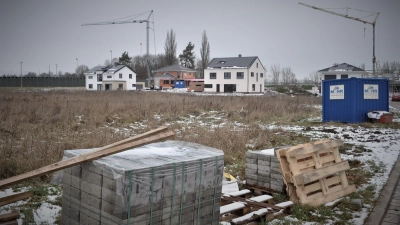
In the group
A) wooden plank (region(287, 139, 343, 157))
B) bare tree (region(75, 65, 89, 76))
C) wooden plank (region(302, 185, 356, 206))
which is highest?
bare tree (region(75, 65, 89, 76))

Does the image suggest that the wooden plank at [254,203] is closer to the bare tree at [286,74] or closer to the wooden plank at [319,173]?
the wooden plank at [319,173]

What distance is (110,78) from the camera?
225ft

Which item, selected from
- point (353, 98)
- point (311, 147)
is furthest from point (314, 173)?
point (353, 98)

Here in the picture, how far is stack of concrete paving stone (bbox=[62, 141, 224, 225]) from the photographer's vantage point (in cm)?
372

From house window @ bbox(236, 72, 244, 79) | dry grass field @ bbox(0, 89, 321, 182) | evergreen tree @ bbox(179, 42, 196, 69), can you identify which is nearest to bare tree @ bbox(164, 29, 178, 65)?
evergreen tree @ bbox(179, 42, 196, 69)

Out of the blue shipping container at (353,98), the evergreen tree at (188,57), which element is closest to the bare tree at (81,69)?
the evergreen tree at (188,57)

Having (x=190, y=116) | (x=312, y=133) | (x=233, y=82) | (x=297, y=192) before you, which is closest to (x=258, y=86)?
(x=233, y=82)

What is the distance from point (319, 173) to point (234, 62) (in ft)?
183

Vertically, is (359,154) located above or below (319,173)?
below

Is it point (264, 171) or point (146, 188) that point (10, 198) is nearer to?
point (146, 188)

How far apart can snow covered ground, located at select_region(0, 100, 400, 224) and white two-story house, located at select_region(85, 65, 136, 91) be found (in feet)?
169

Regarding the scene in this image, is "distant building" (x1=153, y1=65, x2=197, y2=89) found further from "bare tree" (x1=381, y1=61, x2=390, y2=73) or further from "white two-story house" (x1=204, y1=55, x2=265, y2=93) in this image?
"bare tree" (x1=381, y1=61, x2=390, y2=73)

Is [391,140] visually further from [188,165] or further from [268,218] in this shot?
[188,165]

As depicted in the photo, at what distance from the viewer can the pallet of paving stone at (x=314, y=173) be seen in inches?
233
